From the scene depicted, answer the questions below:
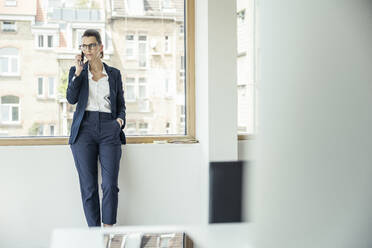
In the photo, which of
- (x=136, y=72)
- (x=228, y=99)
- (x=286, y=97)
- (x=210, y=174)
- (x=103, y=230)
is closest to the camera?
(x=286, y=97)

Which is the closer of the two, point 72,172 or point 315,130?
point 315,130

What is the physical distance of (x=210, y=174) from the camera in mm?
1441

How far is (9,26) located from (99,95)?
0.86 meters

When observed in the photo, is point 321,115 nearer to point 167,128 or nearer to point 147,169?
point 147,169

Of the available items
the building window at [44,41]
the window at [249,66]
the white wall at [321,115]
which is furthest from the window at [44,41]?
the white wall at [321,115]

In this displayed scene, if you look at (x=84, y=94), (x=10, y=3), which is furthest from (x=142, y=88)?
(x=10, y=3)

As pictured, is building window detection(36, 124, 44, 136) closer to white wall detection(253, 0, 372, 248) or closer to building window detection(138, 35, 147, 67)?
building window detection(138, 35, 147, 67)

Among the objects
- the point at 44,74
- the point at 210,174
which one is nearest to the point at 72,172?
the point at 44,74

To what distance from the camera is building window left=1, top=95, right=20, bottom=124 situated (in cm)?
294

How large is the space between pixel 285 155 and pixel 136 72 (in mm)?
3010

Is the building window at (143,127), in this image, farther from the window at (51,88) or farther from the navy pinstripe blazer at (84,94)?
the window at (51,88)

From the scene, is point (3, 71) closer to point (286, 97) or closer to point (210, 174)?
point (210, 174)

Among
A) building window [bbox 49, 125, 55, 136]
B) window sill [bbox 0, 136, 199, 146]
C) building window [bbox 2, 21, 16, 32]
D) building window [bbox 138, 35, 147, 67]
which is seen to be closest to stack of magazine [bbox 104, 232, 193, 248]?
window sill [bbox 0, 136, 199, 146]

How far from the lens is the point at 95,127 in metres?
2.71
